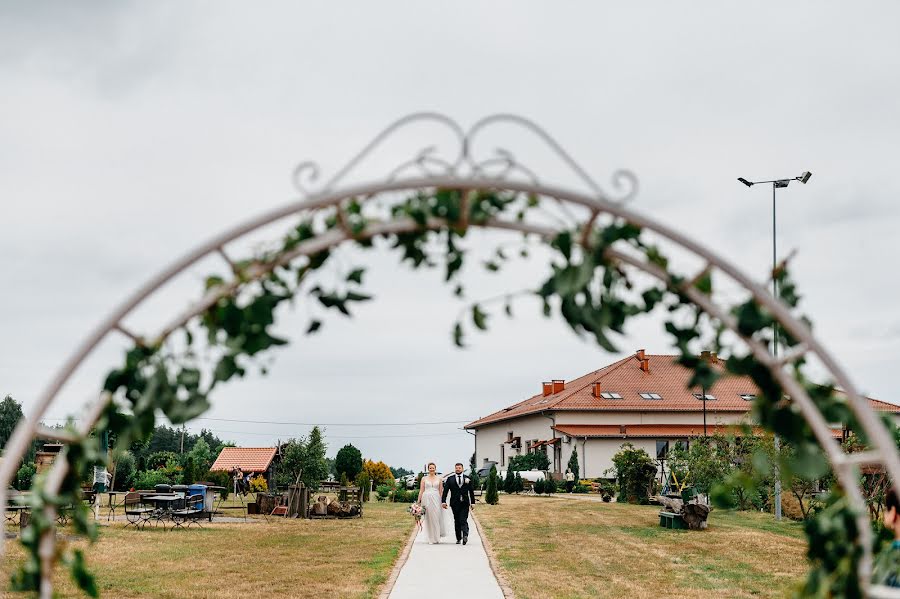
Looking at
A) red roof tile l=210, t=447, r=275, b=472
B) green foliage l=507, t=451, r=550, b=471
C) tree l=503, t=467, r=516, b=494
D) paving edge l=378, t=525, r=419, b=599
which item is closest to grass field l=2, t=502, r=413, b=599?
paving edge l=378, t=525, r=419, b=599

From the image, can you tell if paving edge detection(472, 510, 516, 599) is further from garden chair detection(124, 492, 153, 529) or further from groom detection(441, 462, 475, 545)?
garden chair detection(124, 492, 153, 529)

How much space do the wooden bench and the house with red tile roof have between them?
65.3ft

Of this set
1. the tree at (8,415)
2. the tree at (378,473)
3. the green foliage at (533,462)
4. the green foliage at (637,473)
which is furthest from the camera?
the tree at (8,415)

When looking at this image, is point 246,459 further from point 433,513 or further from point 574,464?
point 433,513

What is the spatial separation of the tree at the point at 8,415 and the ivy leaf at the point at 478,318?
59.0m

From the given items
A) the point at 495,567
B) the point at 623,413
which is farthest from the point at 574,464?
the point at 495,567

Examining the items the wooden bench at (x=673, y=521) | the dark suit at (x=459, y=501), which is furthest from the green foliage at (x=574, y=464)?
the dark suit at (x=459, y=501)

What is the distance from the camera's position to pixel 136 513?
57.7 feet

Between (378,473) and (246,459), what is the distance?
6.14 m

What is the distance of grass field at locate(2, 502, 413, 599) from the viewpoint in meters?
10.2

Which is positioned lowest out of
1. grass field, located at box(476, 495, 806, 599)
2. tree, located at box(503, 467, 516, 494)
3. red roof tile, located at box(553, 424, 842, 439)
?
tree, located at box(503, 467, 516, 494)

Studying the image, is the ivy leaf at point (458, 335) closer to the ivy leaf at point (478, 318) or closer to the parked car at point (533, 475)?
the ivy leaf at point (478, 318)

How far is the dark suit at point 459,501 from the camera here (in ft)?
47.8

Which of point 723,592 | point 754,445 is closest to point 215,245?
point 723,592
